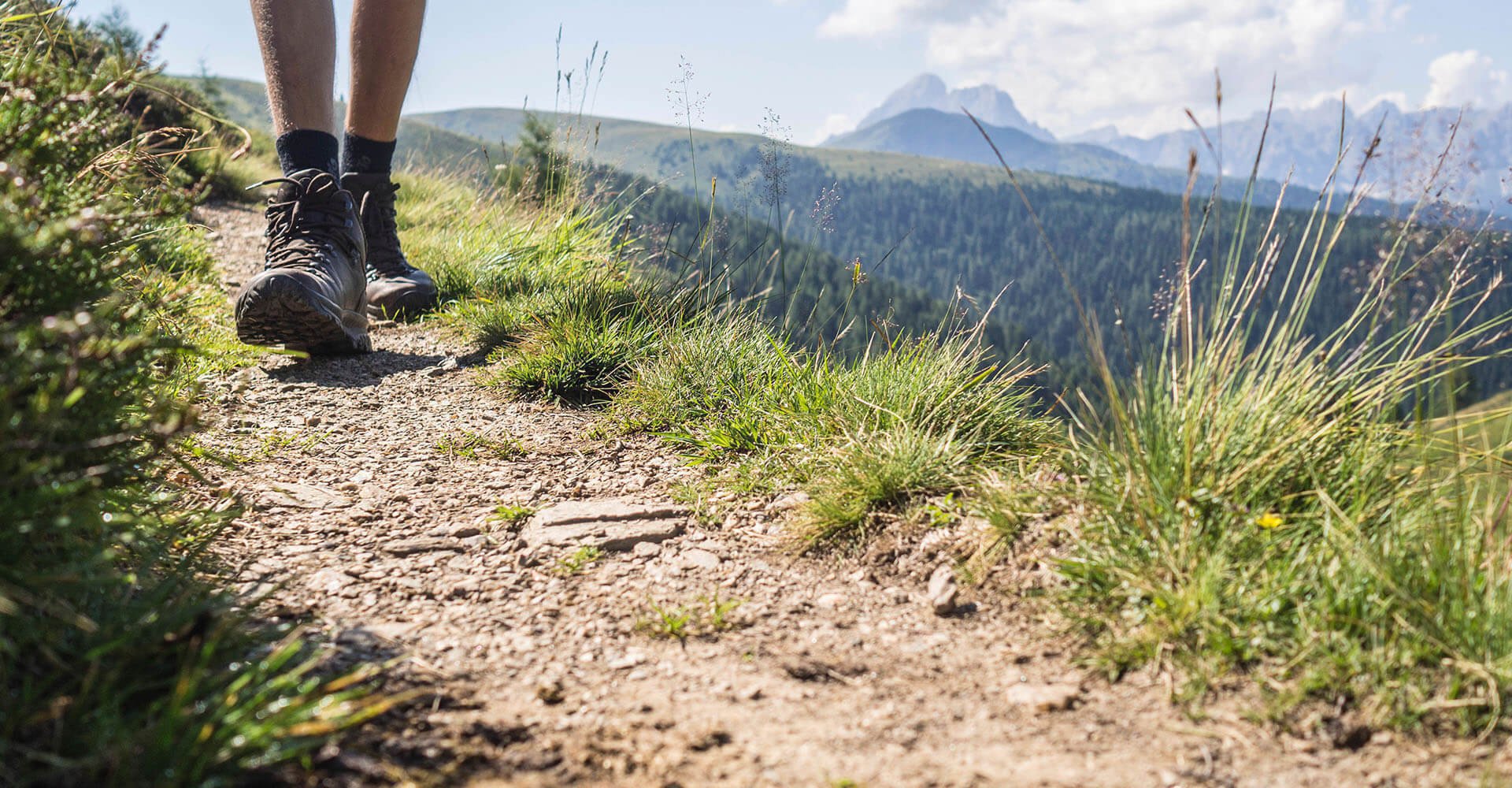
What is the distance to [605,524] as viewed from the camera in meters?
2.34

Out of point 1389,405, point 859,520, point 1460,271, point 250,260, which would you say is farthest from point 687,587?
Result: point 250,260

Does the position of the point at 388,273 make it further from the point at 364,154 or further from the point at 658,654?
the point at 658,654

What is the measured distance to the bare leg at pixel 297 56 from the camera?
10.2 feet

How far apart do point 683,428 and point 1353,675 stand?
2017mm

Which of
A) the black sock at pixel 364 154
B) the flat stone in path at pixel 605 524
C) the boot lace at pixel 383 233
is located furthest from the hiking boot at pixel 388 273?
the flat stone in path at pixel 605 524

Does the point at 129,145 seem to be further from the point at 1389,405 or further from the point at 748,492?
the point at 1389,405

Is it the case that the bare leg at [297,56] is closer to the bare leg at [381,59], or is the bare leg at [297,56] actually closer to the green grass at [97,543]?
the bare leg at [381,59]

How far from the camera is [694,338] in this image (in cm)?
342

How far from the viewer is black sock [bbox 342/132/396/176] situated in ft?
13.0

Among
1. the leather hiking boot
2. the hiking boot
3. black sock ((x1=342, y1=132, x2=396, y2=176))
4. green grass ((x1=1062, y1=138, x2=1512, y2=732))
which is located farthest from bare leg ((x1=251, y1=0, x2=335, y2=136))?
green grass ((x1=1062, y1=138, x2=1512, y2=732))

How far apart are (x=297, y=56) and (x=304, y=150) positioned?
0.33 meters

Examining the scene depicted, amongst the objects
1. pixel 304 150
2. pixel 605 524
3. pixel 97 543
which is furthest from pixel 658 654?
pixel 304 150

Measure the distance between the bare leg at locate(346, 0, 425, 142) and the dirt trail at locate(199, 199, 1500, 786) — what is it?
1590 mm

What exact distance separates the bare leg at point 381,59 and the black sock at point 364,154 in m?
0.05
